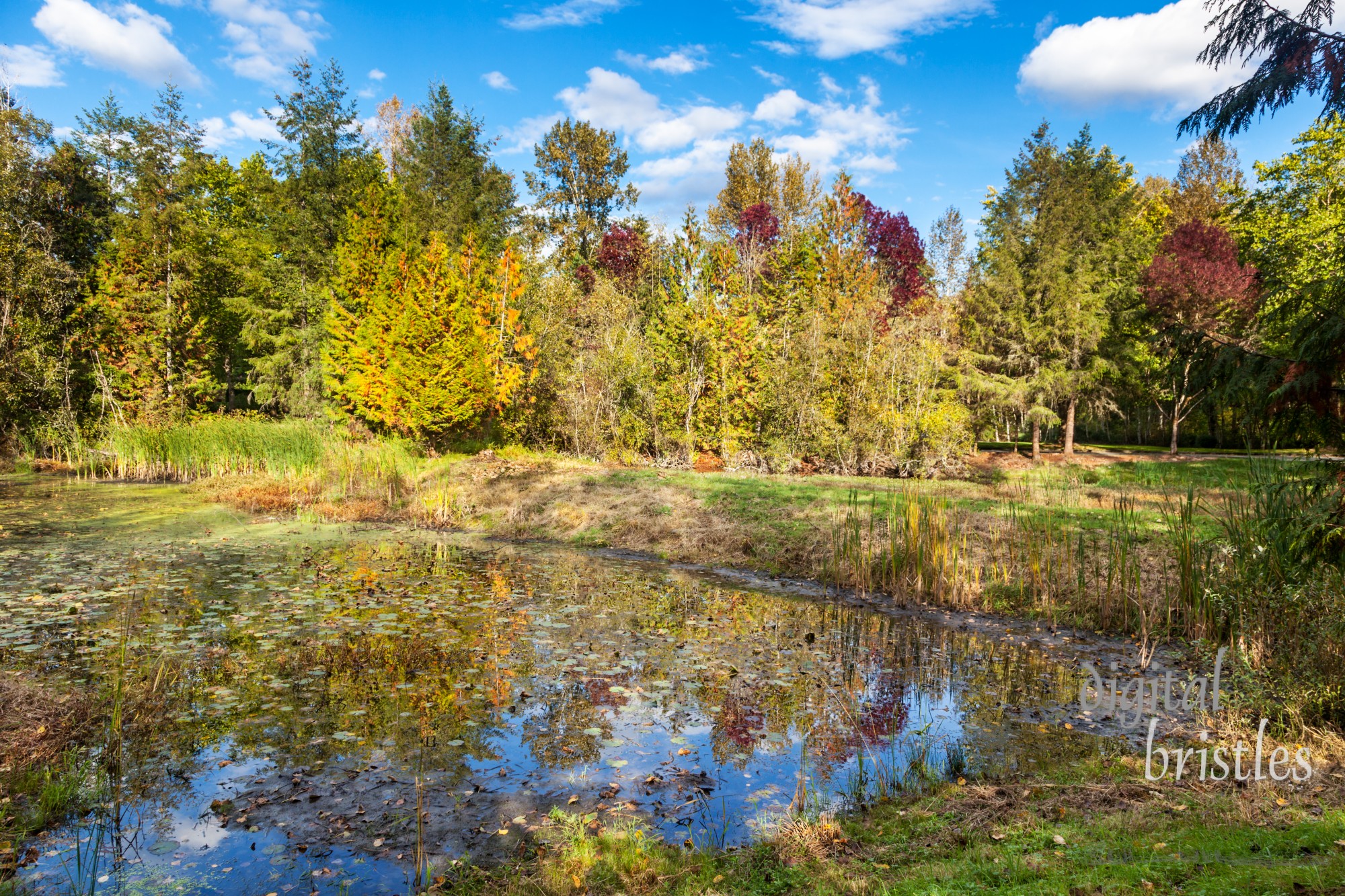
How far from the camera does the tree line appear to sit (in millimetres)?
20359

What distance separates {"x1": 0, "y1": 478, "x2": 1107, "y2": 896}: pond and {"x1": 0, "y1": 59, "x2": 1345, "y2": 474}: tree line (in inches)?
434

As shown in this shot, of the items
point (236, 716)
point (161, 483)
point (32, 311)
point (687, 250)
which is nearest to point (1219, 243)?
point (687, 250)

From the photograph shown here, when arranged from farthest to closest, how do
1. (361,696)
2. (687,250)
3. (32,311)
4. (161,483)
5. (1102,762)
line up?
(32,311) → (687,250) → (161,483) → (361,696) → (1102,762)

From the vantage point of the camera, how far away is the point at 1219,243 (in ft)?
80.2

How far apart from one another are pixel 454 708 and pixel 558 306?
66.7ft

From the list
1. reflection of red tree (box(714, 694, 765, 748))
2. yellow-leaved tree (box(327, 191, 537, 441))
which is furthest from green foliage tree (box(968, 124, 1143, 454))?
reflection of red tree (box(714, 694, 765, 748))

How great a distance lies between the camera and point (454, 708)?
5539mm

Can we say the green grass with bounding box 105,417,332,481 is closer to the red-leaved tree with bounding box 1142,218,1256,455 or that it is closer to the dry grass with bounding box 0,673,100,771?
the dry grass with bounding box 0,673,100,771

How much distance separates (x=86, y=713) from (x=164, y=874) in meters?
2.25

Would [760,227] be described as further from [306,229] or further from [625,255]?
[306,229]

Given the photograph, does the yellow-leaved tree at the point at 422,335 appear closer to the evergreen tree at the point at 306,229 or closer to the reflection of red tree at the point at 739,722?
the evergreen tree at the point at 306,229

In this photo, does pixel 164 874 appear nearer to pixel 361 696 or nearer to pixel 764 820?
pixel 361 696

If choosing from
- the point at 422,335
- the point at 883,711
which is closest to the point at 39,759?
the point at 883,711

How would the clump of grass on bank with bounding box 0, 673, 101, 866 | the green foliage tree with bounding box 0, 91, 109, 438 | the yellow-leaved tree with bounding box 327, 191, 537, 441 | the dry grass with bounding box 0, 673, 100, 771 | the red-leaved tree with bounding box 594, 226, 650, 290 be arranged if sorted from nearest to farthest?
the clump of grass on bank with bounding box 0, 673, 101, 866
the dry grass with bounding box 0, 673, 100, 771
the yellow-leaved tree with bounding box 327, 191, 537, 441
the green foliage tree with bounding box 0, 91, 109, 438
the red-leaved tree with bounding box 594, 226, 650, 290
